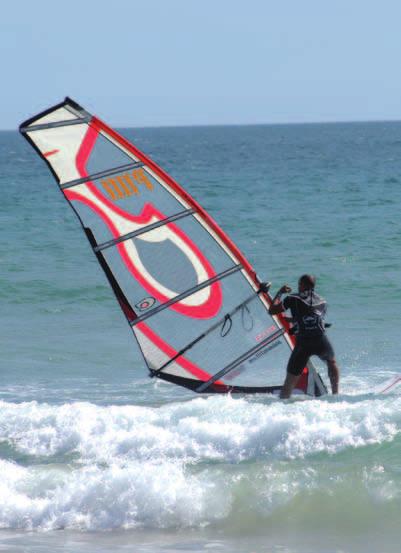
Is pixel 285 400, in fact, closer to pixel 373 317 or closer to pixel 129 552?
pixel 129 552

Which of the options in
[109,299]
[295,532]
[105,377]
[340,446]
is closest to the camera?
[295,532]

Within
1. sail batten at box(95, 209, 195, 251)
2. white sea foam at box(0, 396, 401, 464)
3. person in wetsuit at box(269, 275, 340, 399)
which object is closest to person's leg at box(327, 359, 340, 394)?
person in wetsuit at box(269, 275, 340, 399)

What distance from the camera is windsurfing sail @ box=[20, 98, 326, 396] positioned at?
7.22 metres

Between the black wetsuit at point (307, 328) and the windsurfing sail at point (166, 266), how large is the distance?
13.0 inches

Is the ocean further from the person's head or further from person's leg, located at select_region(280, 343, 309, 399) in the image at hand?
the person's head

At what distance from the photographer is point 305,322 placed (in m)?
7.55

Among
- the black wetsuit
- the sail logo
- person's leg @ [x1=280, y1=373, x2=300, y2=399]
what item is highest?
the sail logo

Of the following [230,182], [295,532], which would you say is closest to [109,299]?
[295,532]

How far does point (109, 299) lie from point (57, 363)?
2991 millimetres

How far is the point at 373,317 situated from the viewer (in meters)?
11.6

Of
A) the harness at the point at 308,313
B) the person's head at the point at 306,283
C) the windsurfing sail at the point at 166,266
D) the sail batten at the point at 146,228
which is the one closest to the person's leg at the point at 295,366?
the harness at the point at 308,313

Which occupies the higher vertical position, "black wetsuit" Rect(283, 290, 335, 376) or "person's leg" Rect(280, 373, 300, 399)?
"black wetsuit" Rect(283, 290, 335, 376)

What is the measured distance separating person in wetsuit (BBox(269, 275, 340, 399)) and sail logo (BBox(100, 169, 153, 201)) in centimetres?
126

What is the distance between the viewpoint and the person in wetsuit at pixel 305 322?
295 inches
